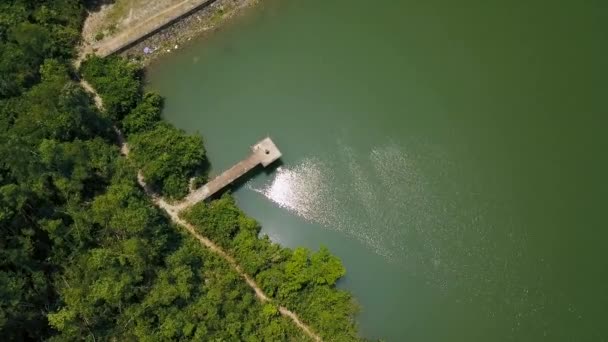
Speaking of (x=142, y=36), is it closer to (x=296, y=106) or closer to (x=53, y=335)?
(x=296, y=106)

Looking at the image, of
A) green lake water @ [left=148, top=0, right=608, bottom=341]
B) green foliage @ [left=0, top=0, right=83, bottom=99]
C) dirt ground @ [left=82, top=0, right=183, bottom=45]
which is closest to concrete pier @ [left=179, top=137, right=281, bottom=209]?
green lake water @ [left=148, top=0, right=608, bottom=341]

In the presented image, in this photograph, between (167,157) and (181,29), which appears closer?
(167,157)

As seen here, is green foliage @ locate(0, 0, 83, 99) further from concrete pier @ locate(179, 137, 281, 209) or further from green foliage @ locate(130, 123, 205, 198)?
concrete pier @ locate(179, 137, 281, 209)

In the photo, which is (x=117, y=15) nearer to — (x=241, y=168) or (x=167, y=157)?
Answer: (x=167, y=157)

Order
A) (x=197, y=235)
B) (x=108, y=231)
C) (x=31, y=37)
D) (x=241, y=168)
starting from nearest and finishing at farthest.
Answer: (x=108, y=231) → (x=197, y=235) → (x=31, y=37) → (x=241, y=168)

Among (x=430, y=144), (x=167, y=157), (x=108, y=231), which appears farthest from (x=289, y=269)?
(x=430, y=144)

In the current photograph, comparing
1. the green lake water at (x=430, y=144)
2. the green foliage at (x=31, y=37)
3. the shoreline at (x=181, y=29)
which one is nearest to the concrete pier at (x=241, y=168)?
the green lake water at (x=430, y=144)

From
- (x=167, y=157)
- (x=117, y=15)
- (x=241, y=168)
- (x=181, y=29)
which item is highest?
(x=117, y=15)
